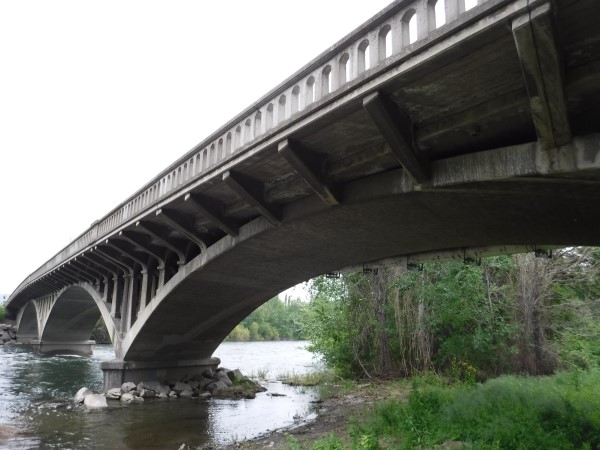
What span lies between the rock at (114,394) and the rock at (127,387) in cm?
23

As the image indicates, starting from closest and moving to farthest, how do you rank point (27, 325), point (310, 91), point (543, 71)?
point (543, 71)
point (310, 91)
point (27, 325)

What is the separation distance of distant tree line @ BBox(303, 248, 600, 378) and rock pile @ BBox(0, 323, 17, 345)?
5626 centimetres

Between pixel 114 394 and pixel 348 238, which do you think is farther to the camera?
pixel 114 394

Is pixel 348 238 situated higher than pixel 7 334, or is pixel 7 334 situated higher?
pixel 348 238

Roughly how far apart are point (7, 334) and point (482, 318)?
6371 centimetres

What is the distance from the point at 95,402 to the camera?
15.8 meters

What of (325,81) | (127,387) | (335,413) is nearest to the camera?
(325,81)

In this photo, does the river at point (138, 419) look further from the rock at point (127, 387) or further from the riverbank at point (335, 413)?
the rock at point (127, 387)

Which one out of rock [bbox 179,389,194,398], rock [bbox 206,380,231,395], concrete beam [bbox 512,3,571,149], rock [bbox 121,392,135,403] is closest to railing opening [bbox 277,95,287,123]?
concrete beam [bbox 512,3,571,149]

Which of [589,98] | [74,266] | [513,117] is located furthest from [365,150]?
[74,266]

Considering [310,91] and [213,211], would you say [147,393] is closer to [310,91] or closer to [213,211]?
[213,211]

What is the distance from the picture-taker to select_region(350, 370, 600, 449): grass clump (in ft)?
21.6

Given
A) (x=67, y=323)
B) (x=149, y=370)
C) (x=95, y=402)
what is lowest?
(x=95, y=402)

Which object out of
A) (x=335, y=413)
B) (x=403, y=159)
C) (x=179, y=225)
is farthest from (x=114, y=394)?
(x=403, y=159)
